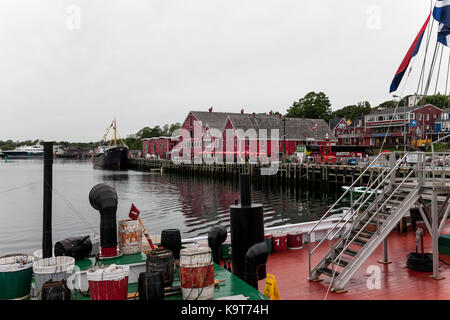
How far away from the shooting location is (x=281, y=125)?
6788 cm

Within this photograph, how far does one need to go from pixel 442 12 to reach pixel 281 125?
5843 cm

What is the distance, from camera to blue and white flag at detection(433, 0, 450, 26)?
9.64 metres

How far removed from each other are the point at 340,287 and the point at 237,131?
55820 millimetres

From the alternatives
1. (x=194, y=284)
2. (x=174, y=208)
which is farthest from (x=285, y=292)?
(x=174, y=208)

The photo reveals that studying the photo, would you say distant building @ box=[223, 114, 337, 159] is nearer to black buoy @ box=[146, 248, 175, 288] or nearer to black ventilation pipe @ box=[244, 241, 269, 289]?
black ventilation pipe @ box=[244, 241, 269, 289]

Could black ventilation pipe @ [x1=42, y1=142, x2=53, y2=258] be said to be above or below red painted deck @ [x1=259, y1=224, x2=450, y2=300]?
above

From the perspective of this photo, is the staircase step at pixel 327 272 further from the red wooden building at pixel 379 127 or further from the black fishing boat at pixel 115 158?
the black fishing boat at pixel 115 158

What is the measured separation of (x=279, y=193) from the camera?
4016cm

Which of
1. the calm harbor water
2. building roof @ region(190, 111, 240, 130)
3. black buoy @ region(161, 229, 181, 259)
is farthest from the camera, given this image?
building roof @ region(190, 111, 240, 130)

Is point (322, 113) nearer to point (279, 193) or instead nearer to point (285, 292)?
point (279, 193)

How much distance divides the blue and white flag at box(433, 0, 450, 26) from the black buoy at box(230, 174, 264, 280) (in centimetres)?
778

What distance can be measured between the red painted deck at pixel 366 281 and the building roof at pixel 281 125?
178 feet

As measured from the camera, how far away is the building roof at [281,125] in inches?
2554

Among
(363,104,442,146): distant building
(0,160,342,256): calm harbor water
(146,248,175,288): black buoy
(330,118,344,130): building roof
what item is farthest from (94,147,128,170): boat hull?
(146,248,175,288): black buoy
